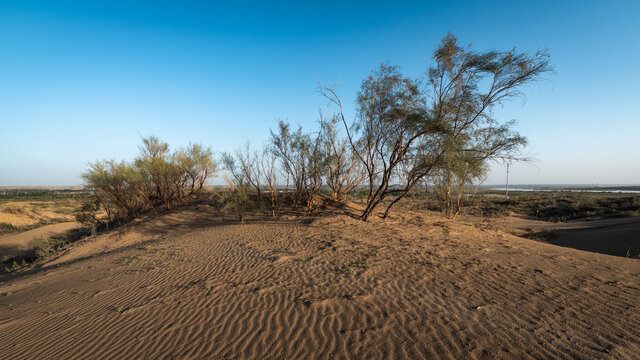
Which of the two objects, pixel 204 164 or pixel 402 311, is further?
pixel 204 164

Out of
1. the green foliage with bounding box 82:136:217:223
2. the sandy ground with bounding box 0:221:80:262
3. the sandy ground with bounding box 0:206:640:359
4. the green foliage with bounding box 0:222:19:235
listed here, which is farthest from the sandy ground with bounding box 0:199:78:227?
the sandy ground with bounding box 0:206:640:359

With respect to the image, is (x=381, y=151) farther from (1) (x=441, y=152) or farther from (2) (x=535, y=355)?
(2) (x=535, y=355)

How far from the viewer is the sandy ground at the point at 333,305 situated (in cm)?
341

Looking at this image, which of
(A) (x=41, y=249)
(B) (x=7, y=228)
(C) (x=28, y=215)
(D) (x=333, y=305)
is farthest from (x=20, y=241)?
(D) (x=333, y=305)

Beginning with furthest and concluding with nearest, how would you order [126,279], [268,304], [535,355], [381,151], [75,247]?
[75,247], [381,151], [126,279], [268,304], [535,355]

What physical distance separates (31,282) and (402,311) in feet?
34.4

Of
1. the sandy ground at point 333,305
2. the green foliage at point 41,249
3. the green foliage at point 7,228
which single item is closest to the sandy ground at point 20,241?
the green foliage at point 41,249

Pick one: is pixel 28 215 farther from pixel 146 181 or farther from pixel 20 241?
pixel 146 181

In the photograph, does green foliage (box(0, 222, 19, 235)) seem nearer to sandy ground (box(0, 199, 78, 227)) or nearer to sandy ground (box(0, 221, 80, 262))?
sandy ground (box(0, 199, 78, 227))

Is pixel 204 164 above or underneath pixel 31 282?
above

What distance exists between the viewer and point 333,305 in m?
4.46

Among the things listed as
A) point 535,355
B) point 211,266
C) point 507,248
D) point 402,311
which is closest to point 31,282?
point 211,266

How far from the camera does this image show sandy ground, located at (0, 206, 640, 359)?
341 centimetres

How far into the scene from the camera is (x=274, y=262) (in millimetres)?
7137
